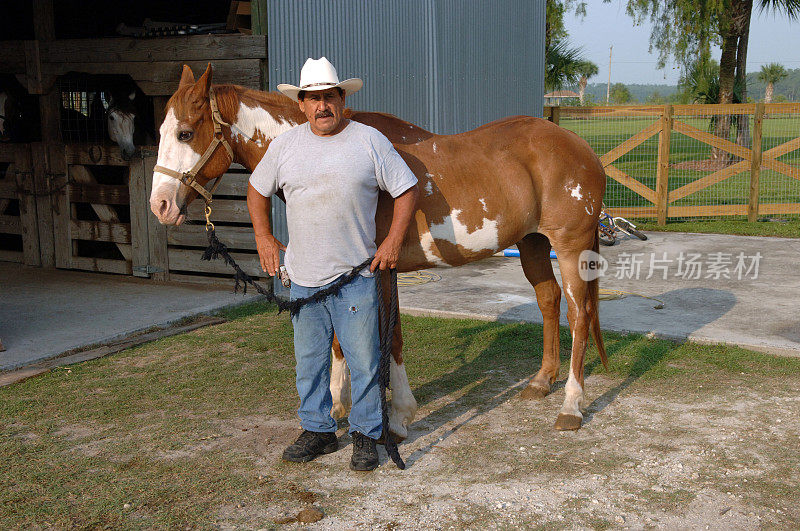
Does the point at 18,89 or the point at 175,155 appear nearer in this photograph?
the point at 175,155

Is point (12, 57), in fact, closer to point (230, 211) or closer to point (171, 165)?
point (230, 211)

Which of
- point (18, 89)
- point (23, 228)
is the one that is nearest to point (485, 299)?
point (23, 228)

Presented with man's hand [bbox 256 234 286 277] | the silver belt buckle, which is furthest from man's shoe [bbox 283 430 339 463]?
man's hand [bbox 256 234 286 277]

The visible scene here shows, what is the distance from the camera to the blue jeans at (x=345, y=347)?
3.71 meters

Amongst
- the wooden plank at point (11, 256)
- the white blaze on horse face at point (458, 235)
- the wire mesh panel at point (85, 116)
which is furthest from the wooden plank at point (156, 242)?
the white blaze on horse face at point (458, 235)

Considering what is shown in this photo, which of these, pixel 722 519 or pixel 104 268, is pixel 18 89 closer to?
pixel 104 268

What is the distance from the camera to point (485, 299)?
736cm

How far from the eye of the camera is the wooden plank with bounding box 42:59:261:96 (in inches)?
290

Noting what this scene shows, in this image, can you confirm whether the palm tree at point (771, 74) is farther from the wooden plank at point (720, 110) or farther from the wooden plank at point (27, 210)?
the wooden plank at point (27, 210)

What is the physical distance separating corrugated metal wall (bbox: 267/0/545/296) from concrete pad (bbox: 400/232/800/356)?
1.89 meters

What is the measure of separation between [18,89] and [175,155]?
7.53 metres

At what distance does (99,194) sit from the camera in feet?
28.7

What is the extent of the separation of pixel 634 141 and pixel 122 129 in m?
7.98

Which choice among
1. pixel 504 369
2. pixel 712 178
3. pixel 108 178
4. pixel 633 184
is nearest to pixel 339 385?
pixel 504 369
